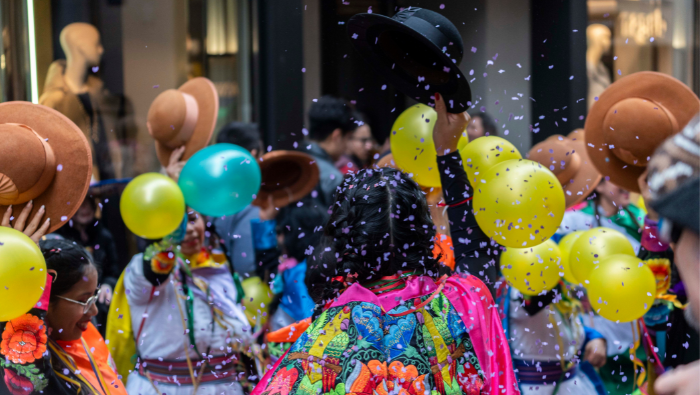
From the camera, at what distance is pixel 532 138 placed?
16.4 ft

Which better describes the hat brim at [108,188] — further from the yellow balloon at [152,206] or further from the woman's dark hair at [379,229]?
the woman's dark hair at [379,229]

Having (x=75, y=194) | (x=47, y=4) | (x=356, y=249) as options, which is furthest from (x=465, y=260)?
(x=47, y=4)

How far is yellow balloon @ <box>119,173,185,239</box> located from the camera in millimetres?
2346

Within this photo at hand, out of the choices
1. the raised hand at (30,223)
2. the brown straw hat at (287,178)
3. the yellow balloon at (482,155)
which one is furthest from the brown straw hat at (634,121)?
the raised hand at (30,223)

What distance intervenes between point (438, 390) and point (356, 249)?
36 centimetres

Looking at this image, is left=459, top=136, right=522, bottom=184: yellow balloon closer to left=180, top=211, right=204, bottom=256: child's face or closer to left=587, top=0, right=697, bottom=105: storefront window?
left=180, top=211, right=204, bottom=256: child's face

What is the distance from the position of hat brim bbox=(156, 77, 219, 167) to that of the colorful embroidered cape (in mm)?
1719

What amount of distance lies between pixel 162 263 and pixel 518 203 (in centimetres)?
153

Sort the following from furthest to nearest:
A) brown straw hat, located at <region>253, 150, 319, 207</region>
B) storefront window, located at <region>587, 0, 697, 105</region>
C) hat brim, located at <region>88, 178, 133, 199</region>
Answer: storefront window, located at <region>587, 0, 697, 105</region> → hat brim, located at <region>88, 178, 133, 199</region> → brown straw hat, located at <region>253, 150, 319, 207</region>

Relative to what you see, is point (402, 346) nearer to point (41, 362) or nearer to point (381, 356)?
point (381, 356)

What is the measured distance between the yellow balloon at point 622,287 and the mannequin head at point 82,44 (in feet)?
12.7

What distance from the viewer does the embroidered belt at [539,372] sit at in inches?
110

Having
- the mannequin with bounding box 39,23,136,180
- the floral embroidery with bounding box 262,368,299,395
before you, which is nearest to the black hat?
the floral embroidery with bounding box 262,368,299,395

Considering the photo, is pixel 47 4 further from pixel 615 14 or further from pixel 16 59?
pixel 615 14
